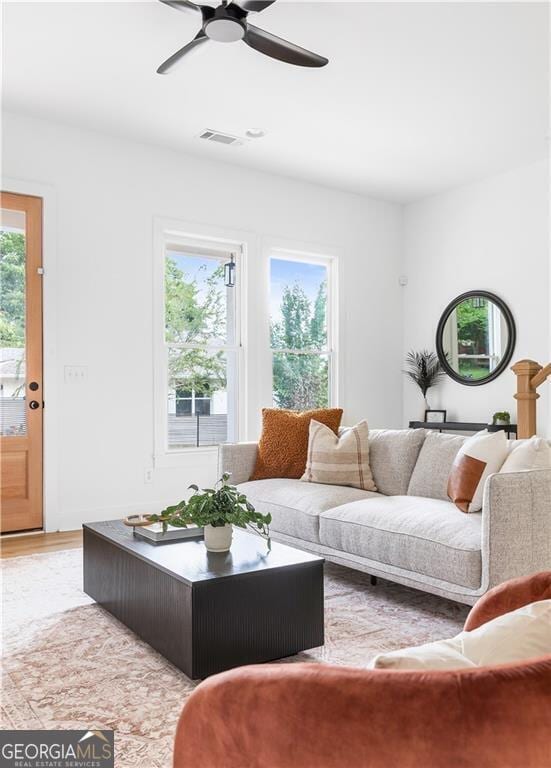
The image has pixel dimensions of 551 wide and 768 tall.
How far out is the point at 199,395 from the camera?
5.46 meters

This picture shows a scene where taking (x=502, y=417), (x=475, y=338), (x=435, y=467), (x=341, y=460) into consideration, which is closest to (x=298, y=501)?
(x=341, y=460)

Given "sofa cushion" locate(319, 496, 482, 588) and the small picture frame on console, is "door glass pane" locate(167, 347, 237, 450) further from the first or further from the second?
"sofa cushion" locate(319, 496, 482, 588)

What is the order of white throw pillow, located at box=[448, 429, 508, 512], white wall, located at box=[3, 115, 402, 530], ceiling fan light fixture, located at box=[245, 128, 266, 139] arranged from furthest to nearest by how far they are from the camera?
ceiling fan light fixture, located at box=[245, 128, 266, 139]
white wall, located at box=[3, 115, 402, 530]
white throw pillow, located at box=[448, 429, 508, 512]

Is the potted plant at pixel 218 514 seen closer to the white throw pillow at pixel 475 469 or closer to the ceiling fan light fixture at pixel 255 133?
the white throw pillow at pixel 475 469

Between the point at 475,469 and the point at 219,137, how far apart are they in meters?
3.31

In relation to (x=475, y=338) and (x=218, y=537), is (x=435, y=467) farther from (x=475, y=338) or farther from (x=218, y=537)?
(x=475, y=338)

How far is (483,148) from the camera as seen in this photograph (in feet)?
17.2

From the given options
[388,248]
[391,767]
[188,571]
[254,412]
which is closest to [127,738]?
[188,571]

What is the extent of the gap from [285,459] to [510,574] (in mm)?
1793

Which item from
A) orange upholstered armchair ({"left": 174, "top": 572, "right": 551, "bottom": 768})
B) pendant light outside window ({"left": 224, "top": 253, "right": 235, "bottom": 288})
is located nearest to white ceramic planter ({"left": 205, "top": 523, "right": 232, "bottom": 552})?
orange upholstered armchair ({"left": 174, "top": 572, "right": 551, "bottom": 768})

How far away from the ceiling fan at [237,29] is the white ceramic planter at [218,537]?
7.13 feet

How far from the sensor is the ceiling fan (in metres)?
2.85

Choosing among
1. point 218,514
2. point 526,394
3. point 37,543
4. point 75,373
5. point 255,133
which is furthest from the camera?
point 255,133

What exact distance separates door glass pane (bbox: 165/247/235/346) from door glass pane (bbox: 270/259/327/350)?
48 centimetres
